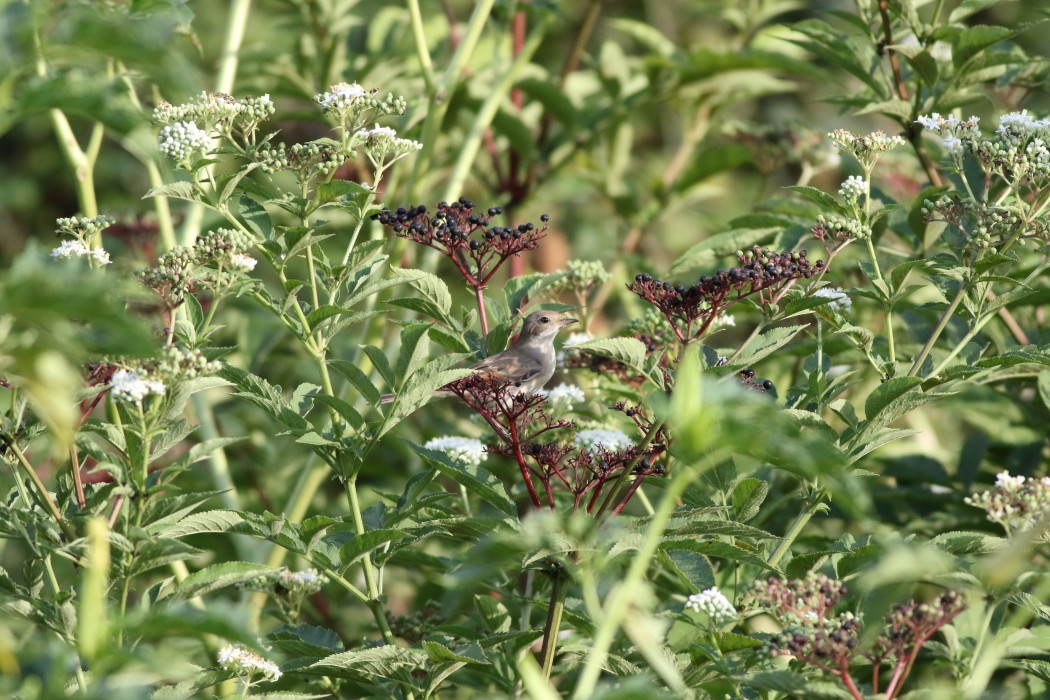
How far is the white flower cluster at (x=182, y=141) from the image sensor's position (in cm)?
292

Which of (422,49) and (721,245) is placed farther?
(422,49)

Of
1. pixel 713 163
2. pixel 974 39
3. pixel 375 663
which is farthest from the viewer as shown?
pixel 713 163

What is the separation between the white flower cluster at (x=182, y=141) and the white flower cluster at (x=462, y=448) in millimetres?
1027

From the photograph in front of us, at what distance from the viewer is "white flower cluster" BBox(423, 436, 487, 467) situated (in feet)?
10.8

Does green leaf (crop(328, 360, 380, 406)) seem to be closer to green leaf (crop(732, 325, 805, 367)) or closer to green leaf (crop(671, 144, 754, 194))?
green leaf (crop(732, 325, 805, 367))

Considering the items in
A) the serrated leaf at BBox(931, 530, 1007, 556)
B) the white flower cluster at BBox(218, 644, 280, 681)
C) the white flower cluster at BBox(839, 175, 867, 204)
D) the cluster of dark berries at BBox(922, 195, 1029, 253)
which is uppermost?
the white flower cluster at BBox(839, 175, 867, 204)

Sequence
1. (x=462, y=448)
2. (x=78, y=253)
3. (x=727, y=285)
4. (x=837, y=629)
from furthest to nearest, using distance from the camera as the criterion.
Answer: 1. (x=462, y=448)
2. (x=78, y=253)
3. (x=727, y=285)
4. (x=837, y=629)

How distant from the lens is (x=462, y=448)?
10.9ft

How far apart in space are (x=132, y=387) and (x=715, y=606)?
1408mm

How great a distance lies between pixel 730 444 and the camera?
1.79 m

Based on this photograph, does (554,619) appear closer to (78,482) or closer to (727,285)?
(727,285)

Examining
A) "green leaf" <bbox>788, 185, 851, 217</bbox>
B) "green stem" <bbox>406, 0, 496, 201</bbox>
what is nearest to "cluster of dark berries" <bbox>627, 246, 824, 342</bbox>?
"green leaf" <bbox>788, 185, 851, 217</bbox>

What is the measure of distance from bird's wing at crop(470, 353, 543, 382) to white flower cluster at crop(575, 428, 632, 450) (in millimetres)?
439

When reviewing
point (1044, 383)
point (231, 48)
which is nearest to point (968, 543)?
point (1044, 383)
